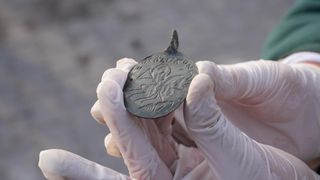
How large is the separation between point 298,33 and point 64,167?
1085 millimetres

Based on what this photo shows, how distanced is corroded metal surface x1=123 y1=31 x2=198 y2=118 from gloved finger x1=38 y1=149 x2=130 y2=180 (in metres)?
0.18

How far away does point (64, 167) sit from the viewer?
1318 mm

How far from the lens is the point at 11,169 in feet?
9.73

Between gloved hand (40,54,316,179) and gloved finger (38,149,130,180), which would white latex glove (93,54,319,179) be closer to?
gloved hand (40,54,316,179)

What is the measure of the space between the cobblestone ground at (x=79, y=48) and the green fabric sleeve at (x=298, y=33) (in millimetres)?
1197

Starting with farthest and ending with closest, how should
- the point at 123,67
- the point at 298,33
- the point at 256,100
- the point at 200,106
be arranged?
1. the point at 298,33
2. the point at 256,100
3. the point at 123,67
4. the point at 200,106

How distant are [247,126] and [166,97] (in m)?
0.45

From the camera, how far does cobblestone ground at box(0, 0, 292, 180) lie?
3.09m

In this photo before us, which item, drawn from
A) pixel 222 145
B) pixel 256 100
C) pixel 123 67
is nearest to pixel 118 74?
pixel 123 67

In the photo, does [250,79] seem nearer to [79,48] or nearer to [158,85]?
[158,85]

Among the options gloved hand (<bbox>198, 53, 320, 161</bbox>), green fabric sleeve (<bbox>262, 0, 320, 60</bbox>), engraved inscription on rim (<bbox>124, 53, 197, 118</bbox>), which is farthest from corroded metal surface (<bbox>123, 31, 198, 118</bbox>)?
green fabric sleeve (<bbox>262, 0, 320, 60</bbox>)

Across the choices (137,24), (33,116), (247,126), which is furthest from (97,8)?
(247,126)

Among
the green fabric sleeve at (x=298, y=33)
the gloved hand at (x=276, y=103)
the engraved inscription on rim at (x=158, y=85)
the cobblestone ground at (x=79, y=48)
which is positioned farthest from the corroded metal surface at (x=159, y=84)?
the cobblestone ground at (x=79, y=48)

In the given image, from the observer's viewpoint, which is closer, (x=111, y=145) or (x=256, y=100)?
(x=111, y=145)
